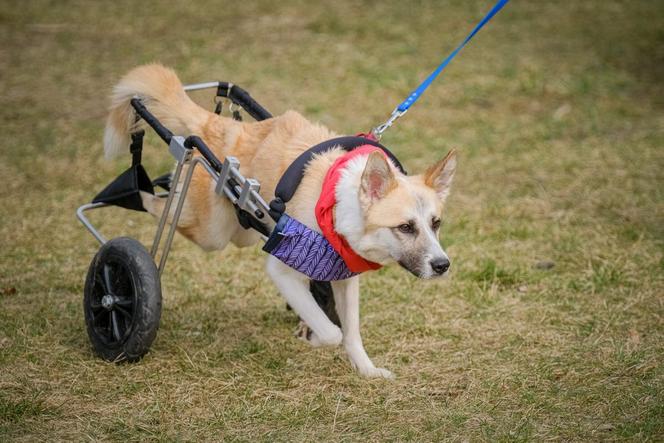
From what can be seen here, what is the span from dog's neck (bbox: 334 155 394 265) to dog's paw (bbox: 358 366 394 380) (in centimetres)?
71

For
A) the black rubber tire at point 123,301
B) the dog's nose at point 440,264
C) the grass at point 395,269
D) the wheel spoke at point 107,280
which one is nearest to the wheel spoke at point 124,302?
the black rubber tire at point 123,301

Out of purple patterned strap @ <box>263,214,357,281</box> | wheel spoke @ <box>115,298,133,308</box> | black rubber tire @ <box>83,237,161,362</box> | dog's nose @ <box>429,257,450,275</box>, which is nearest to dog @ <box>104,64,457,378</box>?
dog's nose @ <box>429,257,450,275</box>

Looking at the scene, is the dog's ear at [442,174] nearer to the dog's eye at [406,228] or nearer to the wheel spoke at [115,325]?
the dog's eye at [406,228]

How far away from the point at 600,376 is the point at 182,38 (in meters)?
9.52

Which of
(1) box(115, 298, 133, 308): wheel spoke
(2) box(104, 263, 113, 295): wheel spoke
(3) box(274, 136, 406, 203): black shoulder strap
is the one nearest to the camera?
(3) box(274, 136, 406, 203): black shoulder strap

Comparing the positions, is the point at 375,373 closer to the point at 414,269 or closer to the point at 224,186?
the point at 414,269

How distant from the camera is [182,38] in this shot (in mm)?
12523

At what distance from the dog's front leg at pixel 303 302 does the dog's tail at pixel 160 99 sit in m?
1.06

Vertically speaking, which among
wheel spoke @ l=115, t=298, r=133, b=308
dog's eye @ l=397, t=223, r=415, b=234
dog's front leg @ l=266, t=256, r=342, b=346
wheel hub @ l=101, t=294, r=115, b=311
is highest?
dog's eye @ l=397, t=223, r=415, b=234

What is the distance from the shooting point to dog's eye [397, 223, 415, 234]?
4.21 metres

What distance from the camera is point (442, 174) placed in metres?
4.46

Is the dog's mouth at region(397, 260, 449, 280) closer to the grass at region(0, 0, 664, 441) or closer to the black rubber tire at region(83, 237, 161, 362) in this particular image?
the grass at region(0, 0, 664, 441)

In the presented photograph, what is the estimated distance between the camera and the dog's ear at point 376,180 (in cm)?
407

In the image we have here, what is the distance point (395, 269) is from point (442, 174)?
1965 mm
